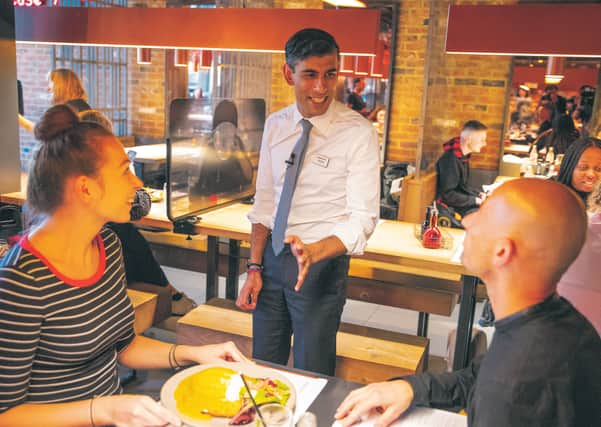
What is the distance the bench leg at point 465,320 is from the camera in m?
2.82

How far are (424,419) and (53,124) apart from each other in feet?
3.75

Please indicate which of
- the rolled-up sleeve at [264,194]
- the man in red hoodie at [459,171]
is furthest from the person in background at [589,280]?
the man in red hoodie at [459,171]

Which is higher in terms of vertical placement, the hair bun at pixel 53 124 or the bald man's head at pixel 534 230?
the hair bun at pixel 53 124

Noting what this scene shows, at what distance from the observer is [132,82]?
8.61 meters

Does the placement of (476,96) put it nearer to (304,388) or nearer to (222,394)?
(304,388)

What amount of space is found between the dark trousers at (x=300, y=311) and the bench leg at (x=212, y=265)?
137 cm

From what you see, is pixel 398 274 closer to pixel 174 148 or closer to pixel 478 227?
pixel 174 148

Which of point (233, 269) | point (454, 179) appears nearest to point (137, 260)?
point (233, 269)

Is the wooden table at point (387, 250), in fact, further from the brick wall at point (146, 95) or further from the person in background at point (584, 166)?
the brick wall at point (146, 95)

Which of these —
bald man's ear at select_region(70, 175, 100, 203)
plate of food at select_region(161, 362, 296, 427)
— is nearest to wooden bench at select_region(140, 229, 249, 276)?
bald man's ear at select_region(70, 175, 100, 203)

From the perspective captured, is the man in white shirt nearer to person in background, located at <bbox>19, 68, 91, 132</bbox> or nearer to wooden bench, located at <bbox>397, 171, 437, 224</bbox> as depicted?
person in background, located at <bbox>19, 68, 91, 132</bbox>

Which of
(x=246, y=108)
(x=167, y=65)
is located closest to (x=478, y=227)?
(x=246, y=108)

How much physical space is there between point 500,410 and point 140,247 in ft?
9.42

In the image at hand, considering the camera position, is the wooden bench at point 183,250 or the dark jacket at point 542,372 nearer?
the dark jacket at point 542,372
